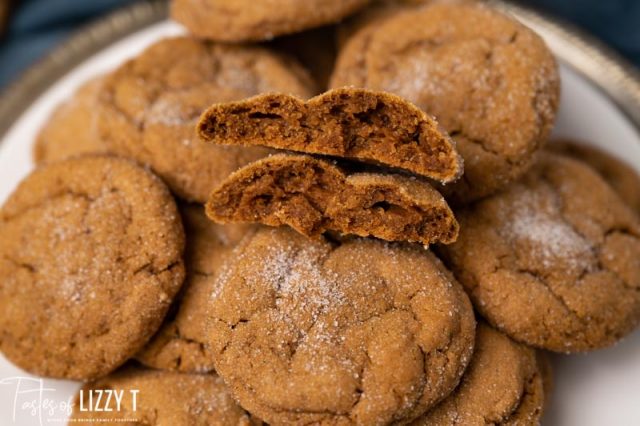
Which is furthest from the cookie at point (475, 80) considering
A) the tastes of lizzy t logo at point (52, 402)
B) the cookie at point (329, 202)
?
the tastes of lizzy t logo at point (52, 402)

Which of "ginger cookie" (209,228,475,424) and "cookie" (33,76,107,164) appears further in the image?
"cookie" (33,76,107,164)

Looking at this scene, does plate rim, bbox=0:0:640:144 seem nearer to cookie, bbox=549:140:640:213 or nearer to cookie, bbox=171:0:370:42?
cookie, bbox=549:140:640:213

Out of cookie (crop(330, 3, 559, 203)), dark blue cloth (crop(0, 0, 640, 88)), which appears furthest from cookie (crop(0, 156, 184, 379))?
dark blue cloth (crop(0, 0, 640, 88))

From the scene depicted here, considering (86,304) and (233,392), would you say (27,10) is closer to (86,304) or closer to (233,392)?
(86,304)

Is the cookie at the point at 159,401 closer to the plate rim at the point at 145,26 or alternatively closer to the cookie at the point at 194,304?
the cookie at the point at 194,304

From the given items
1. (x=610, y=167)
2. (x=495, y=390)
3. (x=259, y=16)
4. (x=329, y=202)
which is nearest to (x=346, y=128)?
(x=329, y=202)

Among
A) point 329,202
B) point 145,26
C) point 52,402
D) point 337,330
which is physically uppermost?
point 329,202

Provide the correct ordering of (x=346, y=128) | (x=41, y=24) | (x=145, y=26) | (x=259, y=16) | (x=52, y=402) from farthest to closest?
(x=41, y=24)
(x=145, y=26)
(x=259, y=16)
(x=52, y=402)
(x=346, y=128)

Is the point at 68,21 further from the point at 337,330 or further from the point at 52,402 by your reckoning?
the point at 337,330
